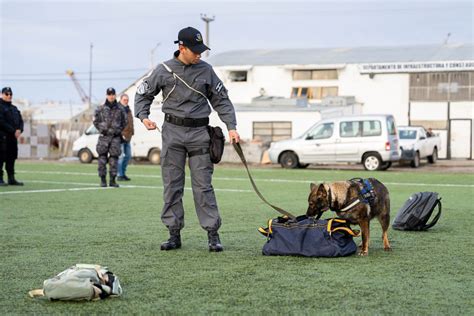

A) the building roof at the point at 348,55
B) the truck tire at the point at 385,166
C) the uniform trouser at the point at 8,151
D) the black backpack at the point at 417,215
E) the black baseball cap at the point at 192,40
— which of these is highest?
the building roof at the point at 348,55

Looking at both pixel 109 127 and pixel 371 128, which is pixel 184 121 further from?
pixel 371 128

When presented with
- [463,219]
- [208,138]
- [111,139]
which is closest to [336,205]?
[208,138]

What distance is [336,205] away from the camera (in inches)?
297

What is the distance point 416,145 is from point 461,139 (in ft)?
39.5

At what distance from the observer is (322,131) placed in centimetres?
2836

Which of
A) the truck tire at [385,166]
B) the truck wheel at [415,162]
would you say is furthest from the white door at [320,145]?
the truck wheel at [415,162]

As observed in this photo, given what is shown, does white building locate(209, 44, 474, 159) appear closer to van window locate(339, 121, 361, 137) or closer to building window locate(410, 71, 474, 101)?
building window locate(410, 71, 474, 101)

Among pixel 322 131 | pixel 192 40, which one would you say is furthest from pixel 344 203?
pixel 322 131

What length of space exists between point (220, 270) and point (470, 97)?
1479 inches

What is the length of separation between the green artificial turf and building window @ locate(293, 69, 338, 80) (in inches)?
1354

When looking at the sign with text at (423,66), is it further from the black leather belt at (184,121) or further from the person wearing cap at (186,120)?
the black leather belt at (184,121)

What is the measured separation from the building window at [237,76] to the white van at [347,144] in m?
19.3

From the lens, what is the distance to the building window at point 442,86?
42375mm

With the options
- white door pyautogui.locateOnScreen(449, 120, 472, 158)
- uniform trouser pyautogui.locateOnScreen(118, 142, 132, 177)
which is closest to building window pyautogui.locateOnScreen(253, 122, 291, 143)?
white door pyautogui.locateOnScreen(449, 120, 472, 158)
